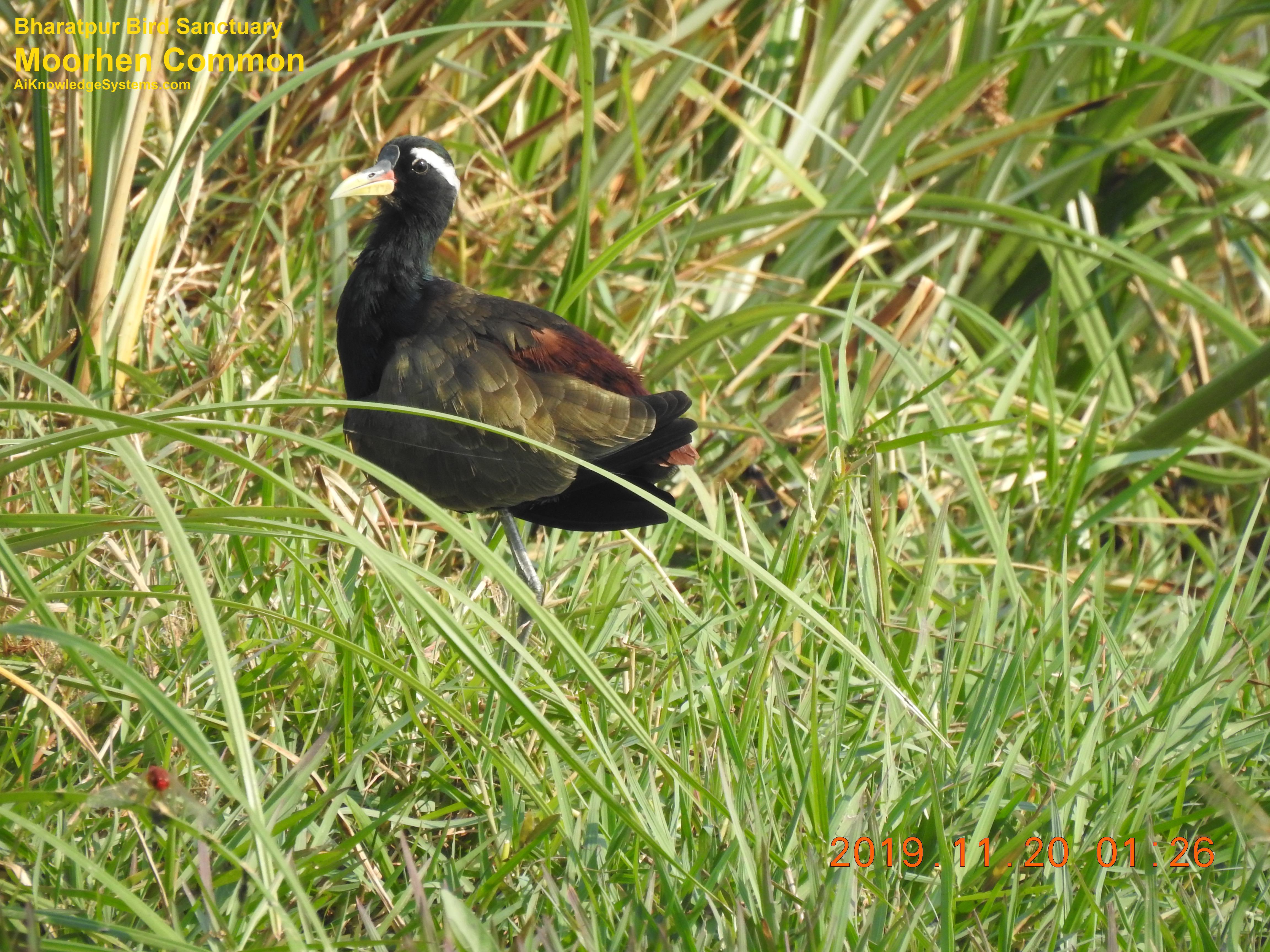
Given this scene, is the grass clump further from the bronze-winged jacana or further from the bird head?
the bird head

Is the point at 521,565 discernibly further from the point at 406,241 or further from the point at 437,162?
the point at 437,162

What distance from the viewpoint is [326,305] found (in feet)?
12.8

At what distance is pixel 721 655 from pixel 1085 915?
0.96 m

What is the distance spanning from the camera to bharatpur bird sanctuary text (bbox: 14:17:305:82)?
2.89 meters

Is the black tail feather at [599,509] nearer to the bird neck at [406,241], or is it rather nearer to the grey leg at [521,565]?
the grey leg at [521,565]

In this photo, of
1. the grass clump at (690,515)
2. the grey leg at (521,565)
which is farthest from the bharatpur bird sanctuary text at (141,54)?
the grey leg at (521,565)

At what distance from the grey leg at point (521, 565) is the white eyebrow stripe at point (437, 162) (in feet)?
2.79

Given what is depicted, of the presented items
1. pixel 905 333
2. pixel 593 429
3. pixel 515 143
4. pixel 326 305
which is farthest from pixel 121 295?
pixel 905 333

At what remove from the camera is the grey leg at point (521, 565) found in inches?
114

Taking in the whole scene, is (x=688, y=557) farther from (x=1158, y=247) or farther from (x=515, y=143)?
(x=1158, y=247)

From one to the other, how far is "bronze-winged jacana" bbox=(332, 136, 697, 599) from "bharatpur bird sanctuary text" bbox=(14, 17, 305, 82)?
58cm
